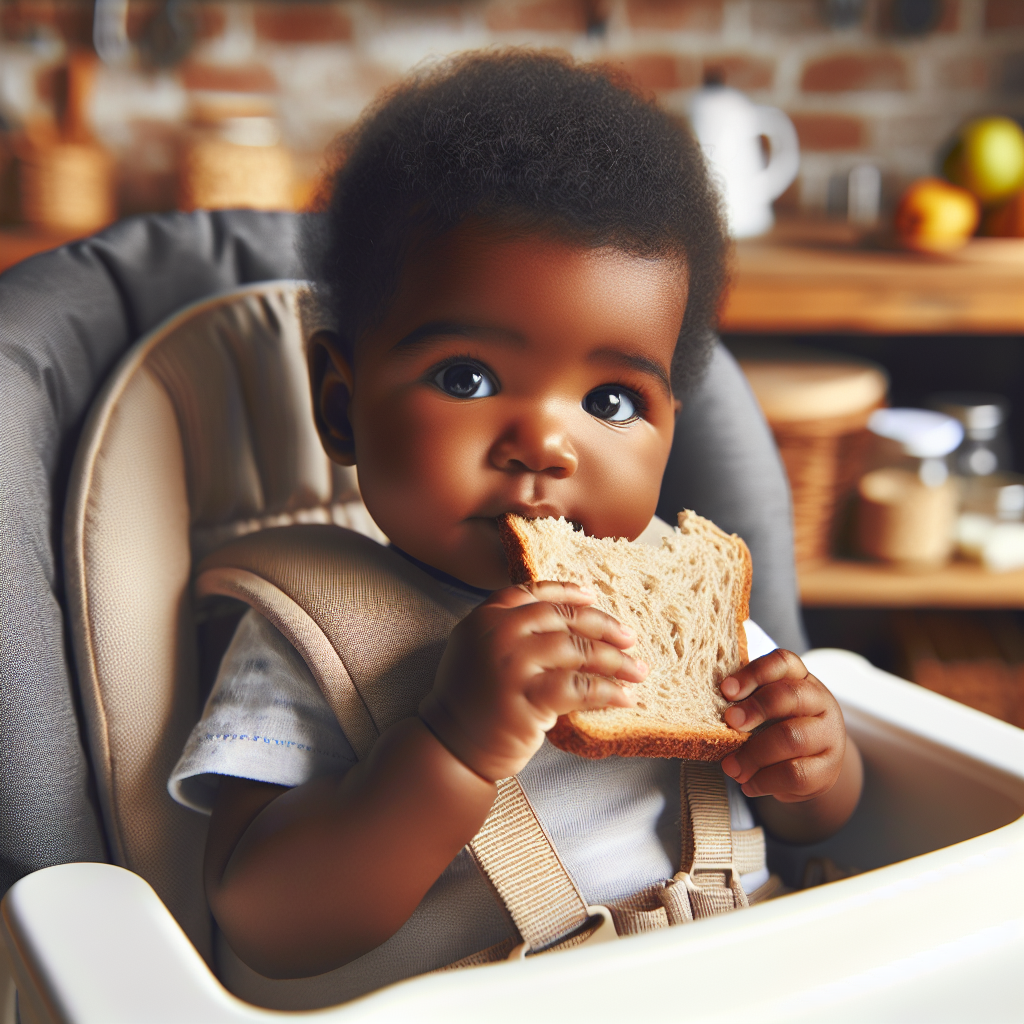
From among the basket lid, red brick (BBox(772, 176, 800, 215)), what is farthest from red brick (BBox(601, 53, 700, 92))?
the basket lid

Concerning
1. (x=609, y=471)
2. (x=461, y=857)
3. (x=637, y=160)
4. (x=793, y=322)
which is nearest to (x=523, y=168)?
(x=637, y=160)

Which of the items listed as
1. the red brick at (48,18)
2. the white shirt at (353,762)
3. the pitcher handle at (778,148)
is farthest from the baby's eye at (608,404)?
the red brick at (48,18)

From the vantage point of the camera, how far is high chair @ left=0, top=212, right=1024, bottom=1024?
464mm

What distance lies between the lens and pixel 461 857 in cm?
62

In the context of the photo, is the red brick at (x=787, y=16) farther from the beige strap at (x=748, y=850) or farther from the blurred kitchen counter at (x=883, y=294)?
the beige strap at (x=748, y=850)

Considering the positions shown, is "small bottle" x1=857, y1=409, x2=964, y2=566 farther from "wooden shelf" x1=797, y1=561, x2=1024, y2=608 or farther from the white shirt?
the white shirt

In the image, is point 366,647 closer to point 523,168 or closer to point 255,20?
point 523,168

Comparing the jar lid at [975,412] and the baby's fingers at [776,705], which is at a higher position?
the baby's fingers at [776,705]

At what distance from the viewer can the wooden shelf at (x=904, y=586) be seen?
1638mm

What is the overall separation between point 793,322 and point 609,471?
1060mm

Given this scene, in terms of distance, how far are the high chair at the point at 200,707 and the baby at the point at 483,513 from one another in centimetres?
8

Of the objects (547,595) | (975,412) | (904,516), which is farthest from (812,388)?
(547,595)

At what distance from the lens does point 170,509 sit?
2.46ft

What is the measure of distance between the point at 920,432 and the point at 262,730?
1.33 metres
